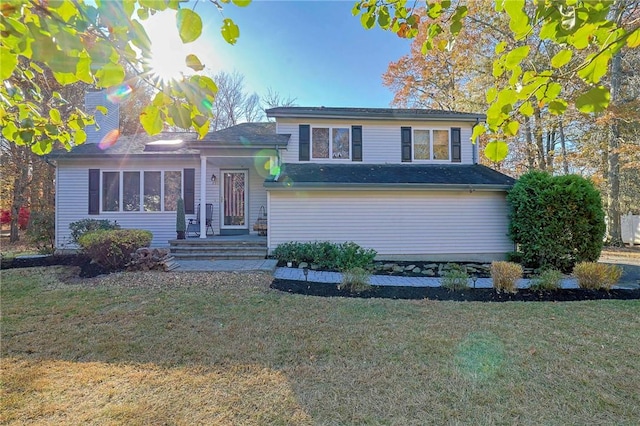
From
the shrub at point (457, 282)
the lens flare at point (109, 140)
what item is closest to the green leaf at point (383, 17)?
the shrub at point (457, 282)

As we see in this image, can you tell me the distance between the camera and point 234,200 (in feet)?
38.3

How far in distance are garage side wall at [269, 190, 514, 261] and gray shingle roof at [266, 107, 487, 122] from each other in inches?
122

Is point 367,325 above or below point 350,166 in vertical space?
below

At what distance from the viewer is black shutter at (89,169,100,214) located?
1110 centimetres

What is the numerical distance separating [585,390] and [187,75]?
3972mm

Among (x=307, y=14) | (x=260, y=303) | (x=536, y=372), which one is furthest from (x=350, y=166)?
(x=536, y=372)

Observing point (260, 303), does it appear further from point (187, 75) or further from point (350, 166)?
point (350, 166)

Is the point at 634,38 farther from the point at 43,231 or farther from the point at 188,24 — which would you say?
the point at 43,231

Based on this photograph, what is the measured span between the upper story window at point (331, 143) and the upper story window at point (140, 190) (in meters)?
5.04

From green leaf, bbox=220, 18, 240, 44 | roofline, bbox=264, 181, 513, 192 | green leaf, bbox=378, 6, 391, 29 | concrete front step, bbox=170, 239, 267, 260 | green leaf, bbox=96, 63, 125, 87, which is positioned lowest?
concrete front step, bbox=170, 239, 267, 260

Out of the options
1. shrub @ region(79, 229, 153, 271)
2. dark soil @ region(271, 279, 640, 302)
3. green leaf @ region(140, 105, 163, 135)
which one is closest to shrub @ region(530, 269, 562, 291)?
dark soil @ region(271, 279, 640, 302)

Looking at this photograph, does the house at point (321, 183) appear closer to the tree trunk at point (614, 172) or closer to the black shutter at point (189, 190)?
the black shutter at point (189, 190)

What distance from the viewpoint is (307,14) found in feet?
30.5

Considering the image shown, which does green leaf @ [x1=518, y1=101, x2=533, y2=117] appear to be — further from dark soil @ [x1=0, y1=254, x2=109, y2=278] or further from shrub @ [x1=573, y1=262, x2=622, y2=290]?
dark soil @ [x1=0, y1=254, x2=109, y2=278]
